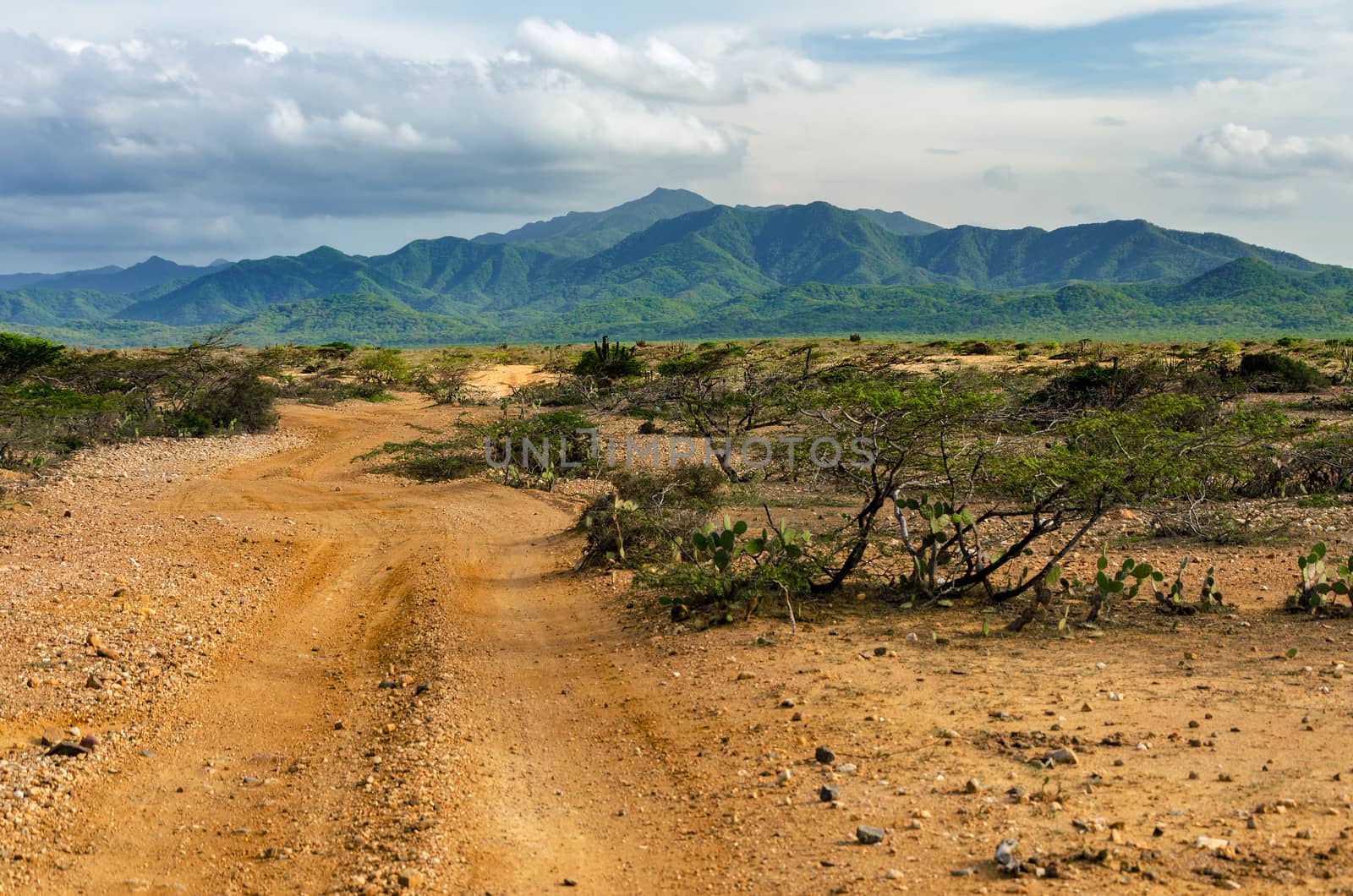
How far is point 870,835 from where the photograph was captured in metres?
4.84

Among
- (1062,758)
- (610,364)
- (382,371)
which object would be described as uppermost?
(610,364)

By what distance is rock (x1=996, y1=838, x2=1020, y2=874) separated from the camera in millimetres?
4430

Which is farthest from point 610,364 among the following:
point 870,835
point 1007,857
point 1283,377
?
point 1007,857

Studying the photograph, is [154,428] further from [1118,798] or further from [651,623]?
[1118,798]

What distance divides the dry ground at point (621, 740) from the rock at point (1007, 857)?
0.05 m

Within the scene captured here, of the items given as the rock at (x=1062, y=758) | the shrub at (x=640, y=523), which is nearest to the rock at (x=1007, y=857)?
the rock at (x=1062, y=758)

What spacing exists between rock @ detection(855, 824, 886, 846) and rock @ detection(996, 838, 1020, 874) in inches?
21.4

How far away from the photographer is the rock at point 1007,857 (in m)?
4.43

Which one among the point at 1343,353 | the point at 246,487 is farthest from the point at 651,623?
the point at 1343,353

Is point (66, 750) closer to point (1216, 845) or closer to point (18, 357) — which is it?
point (1216, 845)

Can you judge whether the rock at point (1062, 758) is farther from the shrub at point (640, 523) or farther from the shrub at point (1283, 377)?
the shrub at point (1283, 377)

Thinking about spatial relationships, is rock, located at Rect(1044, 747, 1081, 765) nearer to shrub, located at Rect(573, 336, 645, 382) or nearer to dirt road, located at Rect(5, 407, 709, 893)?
dirt road, located at Rect(5, 407, 709, 893)

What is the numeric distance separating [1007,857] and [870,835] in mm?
651

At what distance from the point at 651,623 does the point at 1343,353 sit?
35.0 metres
